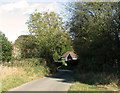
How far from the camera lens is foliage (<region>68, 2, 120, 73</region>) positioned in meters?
11.2

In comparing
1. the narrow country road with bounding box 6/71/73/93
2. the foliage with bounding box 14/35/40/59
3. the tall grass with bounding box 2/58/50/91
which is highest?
the foliage with bounding box 14/35/40/59

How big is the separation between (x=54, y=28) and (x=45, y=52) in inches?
150

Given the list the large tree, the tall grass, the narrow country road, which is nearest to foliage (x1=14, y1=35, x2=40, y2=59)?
the large tree

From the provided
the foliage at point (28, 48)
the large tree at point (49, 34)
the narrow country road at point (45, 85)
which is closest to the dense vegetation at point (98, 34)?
the narrow country road at point (45, 85)

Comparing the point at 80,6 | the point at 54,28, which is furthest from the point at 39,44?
the point at 80,6

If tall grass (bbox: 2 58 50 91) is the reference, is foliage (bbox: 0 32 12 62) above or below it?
above

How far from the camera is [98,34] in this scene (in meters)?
12.5

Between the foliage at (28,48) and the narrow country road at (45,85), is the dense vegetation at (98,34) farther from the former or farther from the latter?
the foliage at (28,48)

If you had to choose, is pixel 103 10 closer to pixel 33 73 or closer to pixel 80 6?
pixel 80 6

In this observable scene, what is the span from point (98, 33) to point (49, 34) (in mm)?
8980

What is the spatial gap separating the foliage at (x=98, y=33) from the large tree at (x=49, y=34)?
370 centimetres

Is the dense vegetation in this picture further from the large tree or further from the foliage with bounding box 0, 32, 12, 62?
the foliage with bounding box 0, 32, 12, 62

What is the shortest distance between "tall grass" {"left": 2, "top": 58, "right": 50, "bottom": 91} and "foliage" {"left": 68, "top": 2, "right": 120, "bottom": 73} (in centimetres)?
505

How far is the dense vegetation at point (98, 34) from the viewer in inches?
439
